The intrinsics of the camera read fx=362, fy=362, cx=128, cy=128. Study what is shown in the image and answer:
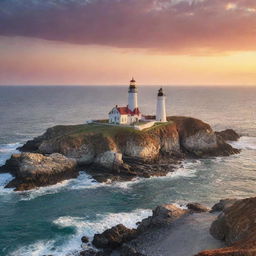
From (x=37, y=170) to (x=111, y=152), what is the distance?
12272mm

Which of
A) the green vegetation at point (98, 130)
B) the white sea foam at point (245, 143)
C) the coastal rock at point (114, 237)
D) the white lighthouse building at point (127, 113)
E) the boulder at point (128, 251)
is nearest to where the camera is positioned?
the boulder at point (128, 251)

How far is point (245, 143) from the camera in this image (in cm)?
8138

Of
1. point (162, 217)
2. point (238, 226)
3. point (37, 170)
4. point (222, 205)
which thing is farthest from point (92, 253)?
point (37, 170)

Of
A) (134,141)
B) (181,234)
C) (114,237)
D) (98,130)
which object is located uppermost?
(98,130)

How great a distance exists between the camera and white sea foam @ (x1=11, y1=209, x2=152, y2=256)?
3266cm

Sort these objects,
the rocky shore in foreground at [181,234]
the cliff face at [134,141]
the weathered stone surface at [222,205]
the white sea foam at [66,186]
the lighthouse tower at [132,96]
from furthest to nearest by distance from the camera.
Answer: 1. the lighthouse tower at [132,96]
2. the cliff face at [134,141]
3. the white sea foam at [66,186]
4. the weathered stone surface at [222,205]
5. the rocky shore in foreground at [181,234]

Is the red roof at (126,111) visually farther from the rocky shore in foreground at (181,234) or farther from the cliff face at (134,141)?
the rocky shore in foreground at (181,234)

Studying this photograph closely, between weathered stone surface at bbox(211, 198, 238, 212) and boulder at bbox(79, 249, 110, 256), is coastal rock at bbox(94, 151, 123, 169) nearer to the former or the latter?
weathered stone surface at bbox(211, 198, 238, 212)

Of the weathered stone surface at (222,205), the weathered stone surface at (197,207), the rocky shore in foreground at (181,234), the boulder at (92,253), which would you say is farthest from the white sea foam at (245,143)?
the boulder at (92,253)

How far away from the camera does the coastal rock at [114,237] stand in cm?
3316

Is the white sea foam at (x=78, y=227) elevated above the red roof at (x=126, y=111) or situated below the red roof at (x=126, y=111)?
below

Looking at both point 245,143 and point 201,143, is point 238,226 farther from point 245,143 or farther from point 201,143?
point 245,143

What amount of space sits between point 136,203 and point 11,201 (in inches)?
597

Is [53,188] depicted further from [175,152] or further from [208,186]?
[175,152]
